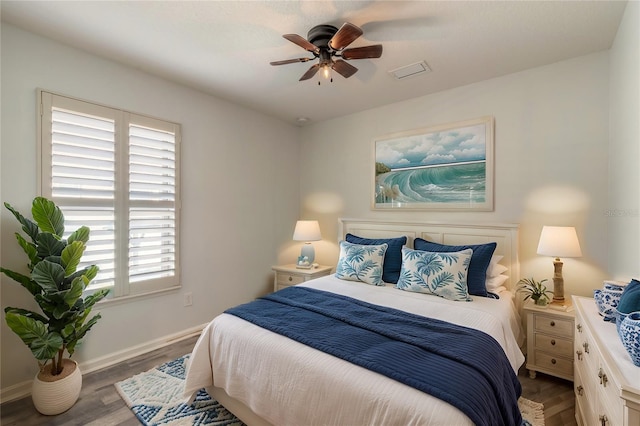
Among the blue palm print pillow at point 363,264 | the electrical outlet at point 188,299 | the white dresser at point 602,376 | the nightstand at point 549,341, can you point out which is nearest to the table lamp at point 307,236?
the blue palm print pillow at point 363,264

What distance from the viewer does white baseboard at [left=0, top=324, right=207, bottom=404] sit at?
A: 2.17 meters

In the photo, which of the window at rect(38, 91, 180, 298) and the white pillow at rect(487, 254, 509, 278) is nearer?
the window at rect(38, 91, 180, 298)

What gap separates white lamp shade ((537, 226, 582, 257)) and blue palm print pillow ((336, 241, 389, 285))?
1.33 metres

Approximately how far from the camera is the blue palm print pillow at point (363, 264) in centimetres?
294

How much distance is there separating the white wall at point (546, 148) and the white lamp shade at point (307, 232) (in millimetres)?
1075

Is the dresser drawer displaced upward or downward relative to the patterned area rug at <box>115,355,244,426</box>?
upward

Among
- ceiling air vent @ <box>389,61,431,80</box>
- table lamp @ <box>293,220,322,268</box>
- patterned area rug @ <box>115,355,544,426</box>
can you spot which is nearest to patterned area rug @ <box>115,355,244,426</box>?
patterned area rug @ <box>115,355,544,426</box>

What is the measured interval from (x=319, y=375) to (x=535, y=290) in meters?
2.16

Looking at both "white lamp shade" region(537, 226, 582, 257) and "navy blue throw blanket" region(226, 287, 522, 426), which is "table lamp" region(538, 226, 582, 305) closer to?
"white lamp shade" region(537, 226, 582, 257)

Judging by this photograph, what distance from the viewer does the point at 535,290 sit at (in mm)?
Answer: 2574

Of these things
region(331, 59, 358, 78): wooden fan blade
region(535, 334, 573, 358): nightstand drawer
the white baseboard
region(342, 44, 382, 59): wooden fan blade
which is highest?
region(342, 44, 382, 59): wooden fan blade

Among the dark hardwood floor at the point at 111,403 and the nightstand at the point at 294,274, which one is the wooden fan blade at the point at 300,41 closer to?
the nightstand at the point at 294,274

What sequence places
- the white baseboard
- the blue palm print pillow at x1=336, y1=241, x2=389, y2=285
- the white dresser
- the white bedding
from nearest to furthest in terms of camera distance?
the white dresser → the white bedding → the white baseboard → the blue palm print pillow at x1=336, y1=241, x2=389, y2=285

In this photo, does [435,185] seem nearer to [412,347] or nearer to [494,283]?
[494,283]
